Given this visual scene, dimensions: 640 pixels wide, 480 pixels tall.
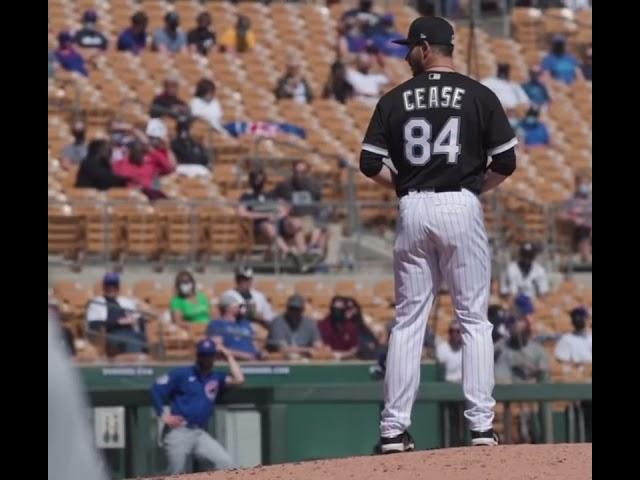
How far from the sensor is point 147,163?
17.8 m

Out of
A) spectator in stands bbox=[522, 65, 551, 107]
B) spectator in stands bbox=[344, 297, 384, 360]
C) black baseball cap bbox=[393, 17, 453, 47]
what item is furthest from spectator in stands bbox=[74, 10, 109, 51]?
black baseball cap bbox=[393, 17, 453, 47]

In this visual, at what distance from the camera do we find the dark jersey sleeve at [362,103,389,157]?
8016mm

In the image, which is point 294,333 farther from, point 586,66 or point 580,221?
point 586,66

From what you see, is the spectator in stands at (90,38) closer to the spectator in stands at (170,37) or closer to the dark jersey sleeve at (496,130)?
the spectator in stands at (170,37)

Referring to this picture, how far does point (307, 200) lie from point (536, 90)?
224 inches

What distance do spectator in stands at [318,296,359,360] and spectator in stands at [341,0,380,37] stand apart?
8319mm

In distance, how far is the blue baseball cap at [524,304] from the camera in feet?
55.3

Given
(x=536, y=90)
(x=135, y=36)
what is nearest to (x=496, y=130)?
(x=135, y=36)

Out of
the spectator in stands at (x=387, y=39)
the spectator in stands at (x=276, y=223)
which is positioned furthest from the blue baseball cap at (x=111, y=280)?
the spectator in stands at (x=387, y=39)

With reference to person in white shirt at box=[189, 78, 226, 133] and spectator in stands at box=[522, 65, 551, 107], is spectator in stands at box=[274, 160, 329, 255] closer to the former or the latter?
person in white shirt at box=[189, 78, 226, 133]

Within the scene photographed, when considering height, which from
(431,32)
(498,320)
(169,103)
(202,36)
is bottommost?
(498,320)

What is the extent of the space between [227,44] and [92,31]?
199 centimetres
